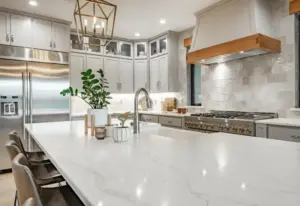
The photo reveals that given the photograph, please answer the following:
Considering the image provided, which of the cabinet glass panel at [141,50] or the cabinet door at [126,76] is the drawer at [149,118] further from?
the cabinet glass panel at [141,50]

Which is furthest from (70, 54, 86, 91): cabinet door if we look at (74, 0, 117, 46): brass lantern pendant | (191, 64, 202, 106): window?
Result: (191, 64, 202, 106): window

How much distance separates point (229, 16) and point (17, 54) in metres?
3.56

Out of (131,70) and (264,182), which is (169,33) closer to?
(131,70)

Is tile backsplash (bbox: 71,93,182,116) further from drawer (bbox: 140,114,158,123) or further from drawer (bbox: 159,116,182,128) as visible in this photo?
drawer (bbox: 159,116,182,128)

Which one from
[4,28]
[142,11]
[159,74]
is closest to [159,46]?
[159,74]

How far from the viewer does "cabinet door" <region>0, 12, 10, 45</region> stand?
3721 mm

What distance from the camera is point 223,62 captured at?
3.92 metres

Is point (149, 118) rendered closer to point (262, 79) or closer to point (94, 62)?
point (94, 62)

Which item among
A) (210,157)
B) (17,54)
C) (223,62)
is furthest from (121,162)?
(17,54)

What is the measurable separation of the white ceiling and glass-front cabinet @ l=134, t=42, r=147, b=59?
843 mm

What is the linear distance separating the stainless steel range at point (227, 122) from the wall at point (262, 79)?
177mm

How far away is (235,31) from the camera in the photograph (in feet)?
10.2

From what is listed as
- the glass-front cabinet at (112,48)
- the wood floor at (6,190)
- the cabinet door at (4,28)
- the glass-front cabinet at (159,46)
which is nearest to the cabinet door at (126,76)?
the glass-front cabinet at (112,48)

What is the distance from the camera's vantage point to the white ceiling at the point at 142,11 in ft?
11.5
